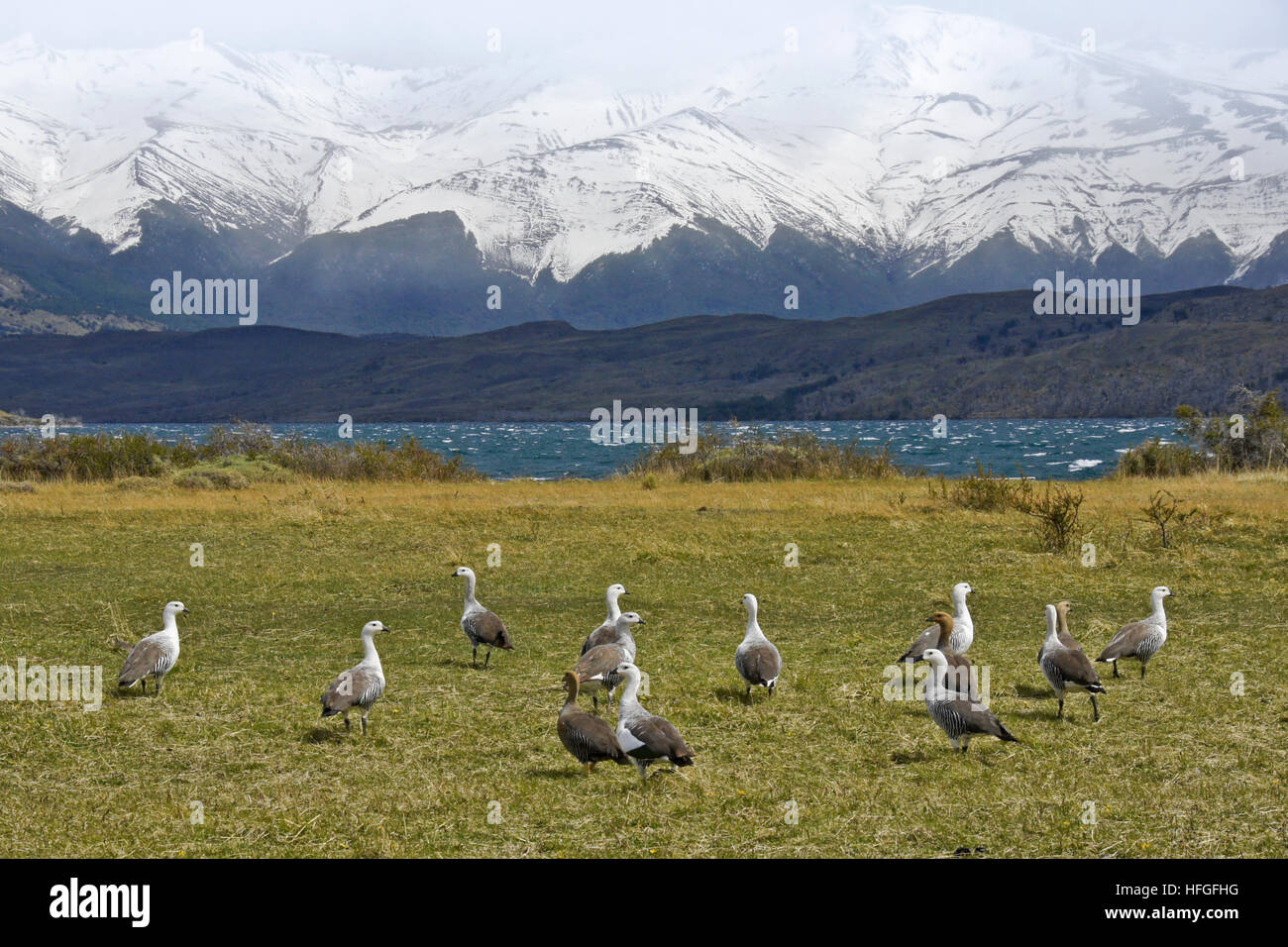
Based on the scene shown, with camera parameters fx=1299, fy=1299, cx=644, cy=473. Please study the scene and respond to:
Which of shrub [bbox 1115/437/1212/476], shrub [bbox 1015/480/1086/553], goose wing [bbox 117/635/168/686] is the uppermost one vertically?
shrub [bbox 1115/437/1212/476]

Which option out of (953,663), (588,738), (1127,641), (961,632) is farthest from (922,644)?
(588,738)

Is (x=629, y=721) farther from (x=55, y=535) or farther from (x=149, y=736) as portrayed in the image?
(x=55, y=535)

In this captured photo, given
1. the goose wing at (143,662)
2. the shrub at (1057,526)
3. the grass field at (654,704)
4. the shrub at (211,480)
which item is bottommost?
the grass field at (654,704)

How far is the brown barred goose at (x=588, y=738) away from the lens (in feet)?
34.4

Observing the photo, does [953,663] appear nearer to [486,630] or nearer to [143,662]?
[486,630]

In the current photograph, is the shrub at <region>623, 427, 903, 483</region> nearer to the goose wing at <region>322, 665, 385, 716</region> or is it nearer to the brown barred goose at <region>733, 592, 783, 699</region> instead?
the brown barred goose at <region>733, 592, 783, 699</region>

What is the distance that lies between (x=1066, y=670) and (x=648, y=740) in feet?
14.6

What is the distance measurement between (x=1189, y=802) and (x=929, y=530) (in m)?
19.7

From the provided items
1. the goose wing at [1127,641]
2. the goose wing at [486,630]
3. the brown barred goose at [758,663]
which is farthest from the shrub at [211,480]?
the goose wing at [1127,641]

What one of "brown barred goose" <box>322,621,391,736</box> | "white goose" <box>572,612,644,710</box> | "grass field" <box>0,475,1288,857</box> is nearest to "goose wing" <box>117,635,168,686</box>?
"grass field" <box>0,475,1288,857</box>

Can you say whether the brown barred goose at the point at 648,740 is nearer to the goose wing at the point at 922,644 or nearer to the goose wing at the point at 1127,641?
the goose wing at the point at 922,644

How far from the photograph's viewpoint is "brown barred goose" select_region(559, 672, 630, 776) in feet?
34.4

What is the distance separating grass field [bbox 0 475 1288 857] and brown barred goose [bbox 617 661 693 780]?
275 millimetres
